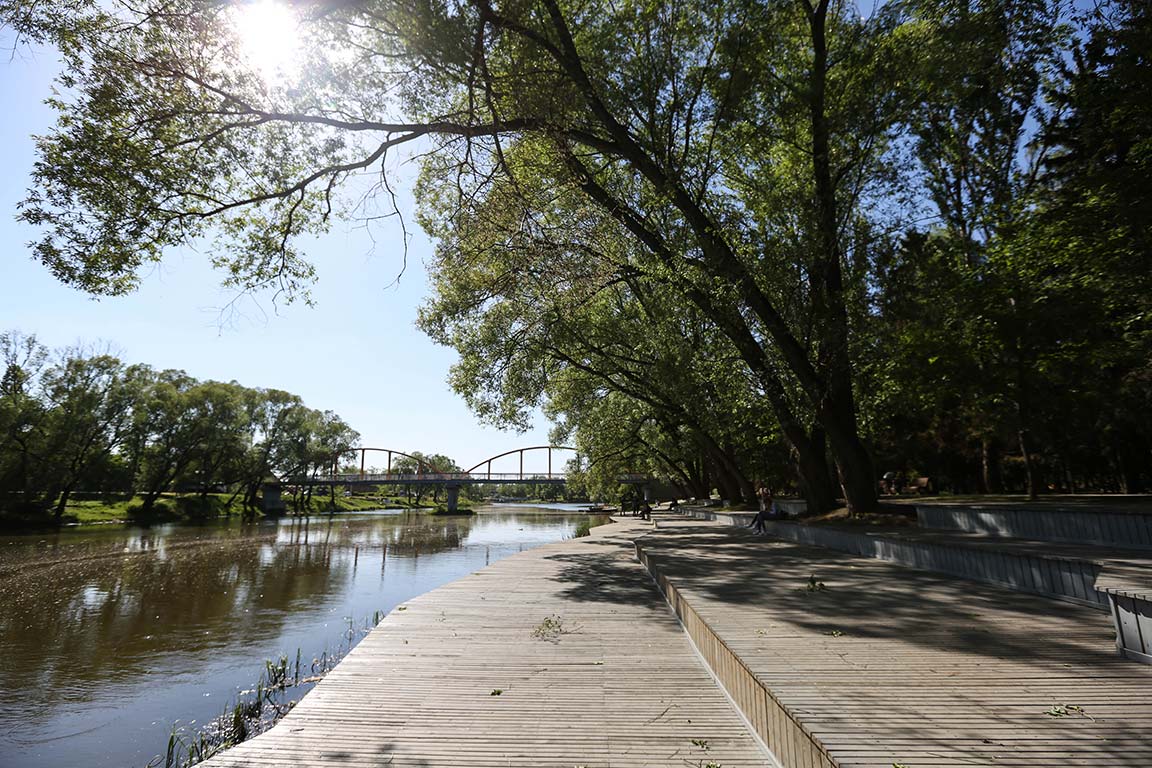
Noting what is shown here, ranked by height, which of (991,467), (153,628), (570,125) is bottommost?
(153,628)

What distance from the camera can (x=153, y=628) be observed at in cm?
1031

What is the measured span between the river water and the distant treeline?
17597mm

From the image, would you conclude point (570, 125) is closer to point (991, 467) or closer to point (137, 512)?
point (991, 467)

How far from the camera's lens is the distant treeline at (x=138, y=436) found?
115ft

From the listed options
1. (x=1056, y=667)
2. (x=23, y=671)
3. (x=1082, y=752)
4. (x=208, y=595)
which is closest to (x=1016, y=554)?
(x=1056, y=667)

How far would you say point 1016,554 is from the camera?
6785 millimetres

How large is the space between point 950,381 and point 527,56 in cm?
1435

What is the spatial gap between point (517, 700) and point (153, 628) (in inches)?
371

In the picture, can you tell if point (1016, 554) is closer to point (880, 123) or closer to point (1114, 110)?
point (1114, 110)

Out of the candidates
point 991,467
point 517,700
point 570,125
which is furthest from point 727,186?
point 991,467

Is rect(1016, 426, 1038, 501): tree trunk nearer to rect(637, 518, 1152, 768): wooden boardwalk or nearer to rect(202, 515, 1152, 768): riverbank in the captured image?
rect(202, 515, 1152, 768): riverbank

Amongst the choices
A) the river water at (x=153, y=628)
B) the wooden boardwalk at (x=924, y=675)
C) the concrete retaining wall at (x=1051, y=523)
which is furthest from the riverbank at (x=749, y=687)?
the concrete retaining wall at (x=1051, y=523)

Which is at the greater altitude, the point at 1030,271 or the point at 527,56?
the point at 527,56

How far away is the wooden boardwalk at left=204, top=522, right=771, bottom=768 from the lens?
12.3 ft
